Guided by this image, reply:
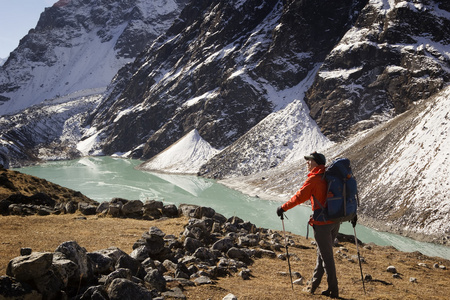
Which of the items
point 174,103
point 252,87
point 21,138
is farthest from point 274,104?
point 21,138

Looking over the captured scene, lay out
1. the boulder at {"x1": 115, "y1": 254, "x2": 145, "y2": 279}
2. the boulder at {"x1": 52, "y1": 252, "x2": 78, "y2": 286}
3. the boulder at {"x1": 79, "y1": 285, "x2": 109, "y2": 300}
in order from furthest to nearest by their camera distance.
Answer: the boulder at {"x1": 115, "y1": 254, "x2": 145, "y2": 279}
the boulder at {"x1": 52, "y1": 252, "x2": 78, "y2": 286}
the boulder at {"x1": 79, "y1": 285, "x2": 109, "y2": 300}

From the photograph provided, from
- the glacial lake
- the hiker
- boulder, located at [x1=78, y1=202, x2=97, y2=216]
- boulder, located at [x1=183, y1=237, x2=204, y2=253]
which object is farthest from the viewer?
the glacial lake

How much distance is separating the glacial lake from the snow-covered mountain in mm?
2934

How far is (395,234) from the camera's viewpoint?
36.0m

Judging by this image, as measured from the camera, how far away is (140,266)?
7.53 metres

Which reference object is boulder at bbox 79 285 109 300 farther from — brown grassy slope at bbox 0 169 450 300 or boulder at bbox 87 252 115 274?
brown grassy slope at bbox 0 169 450 300

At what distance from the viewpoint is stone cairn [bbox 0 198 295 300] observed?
5441mm

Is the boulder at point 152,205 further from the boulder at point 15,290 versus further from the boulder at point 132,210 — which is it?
the boulder at point 15,290

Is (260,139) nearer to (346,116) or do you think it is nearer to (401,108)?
(346,116)

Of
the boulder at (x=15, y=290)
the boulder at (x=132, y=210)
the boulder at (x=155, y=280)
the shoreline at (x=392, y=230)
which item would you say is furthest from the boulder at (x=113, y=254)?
the shoreline at (x=392, y=230)

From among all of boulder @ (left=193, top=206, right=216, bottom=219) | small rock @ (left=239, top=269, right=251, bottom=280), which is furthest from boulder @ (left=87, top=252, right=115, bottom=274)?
boulder @ (left=193, top=206, right=216, bottom=219)

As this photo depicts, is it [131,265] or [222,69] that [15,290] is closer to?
[131,265]

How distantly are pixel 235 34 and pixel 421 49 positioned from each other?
207 ft

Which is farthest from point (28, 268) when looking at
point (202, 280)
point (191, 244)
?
point (191, 244)
